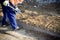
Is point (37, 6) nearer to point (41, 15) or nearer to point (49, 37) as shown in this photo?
point (41, 15)

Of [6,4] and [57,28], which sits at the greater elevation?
[6,4]

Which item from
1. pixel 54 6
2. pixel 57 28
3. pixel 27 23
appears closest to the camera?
pixel 57 28

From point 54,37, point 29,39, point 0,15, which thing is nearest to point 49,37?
point 54,37

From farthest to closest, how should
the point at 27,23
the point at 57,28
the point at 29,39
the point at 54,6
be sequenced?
1. the point at 54,6
2. the point at 27,23
3. the point at 57,28
4. the point at 29,39

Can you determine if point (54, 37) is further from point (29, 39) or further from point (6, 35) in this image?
point (6, 35)

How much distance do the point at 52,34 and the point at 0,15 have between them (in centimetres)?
319

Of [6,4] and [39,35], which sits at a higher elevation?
[6,4]

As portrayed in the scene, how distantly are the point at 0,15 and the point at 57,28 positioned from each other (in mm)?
3075

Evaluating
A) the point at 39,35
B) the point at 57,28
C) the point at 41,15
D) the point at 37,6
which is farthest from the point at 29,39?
the point at 37,6

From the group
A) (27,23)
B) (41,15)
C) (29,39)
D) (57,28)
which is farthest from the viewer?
(41,15)

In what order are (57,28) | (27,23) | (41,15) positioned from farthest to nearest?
(41,15) → (27,23) → (57,28)

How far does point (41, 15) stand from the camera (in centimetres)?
970

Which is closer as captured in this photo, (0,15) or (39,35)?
A: (39,35)

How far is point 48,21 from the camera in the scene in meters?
8.87
